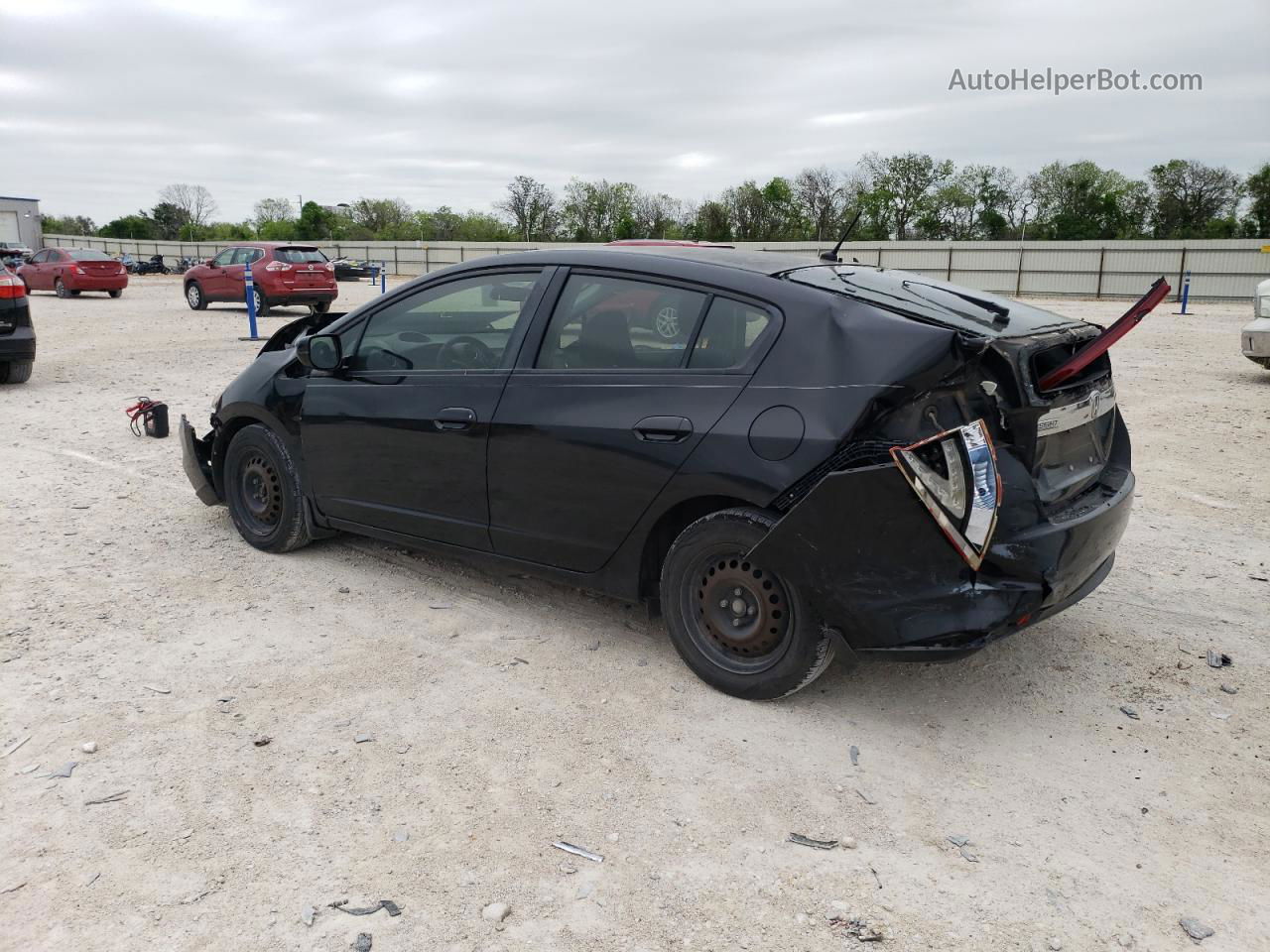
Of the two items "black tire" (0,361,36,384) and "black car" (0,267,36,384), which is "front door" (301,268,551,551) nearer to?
"black car" (0,267,36,384)

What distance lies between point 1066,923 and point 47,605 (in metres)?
4.39

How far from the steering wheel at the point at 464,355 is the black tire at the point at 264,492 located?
1227 millimetres

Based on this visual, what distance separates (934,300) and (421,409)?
7.35 ft

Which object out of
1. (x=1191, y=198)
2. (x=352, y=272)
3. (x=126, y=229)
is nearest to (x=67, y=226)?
(x=126, y=229)

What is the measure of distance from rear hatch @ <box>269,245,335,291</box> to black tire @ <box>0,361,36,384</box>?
10.6m

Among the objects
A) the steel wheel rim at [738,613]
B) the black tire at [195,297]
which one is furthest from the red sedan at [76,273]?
the steel wheel rim at [738,613]

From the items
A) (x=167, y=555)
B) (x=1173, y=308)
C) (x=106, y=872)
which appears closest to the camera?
(x=106, y=872)

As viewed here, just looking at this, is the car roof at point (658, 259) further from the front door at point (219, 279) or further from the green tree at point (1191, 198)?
the green tree at point (1191, 198)

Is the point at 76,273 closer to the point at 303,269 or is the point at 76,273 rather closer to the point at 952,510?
the point at 303,269

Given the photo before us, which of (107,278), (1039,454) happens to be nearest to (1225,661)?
(1039,454)

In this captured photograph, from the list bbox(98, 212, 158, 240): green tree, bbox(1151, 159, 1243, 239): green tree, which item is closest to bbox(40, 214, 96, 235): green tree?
bbox(98, 212, 158, 240): green tree

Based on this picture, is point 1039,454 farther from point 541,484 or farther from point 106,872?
point 106,872

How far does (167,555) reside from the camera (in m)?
5.35

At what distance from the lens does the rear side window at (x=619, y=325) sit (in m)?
3.74
